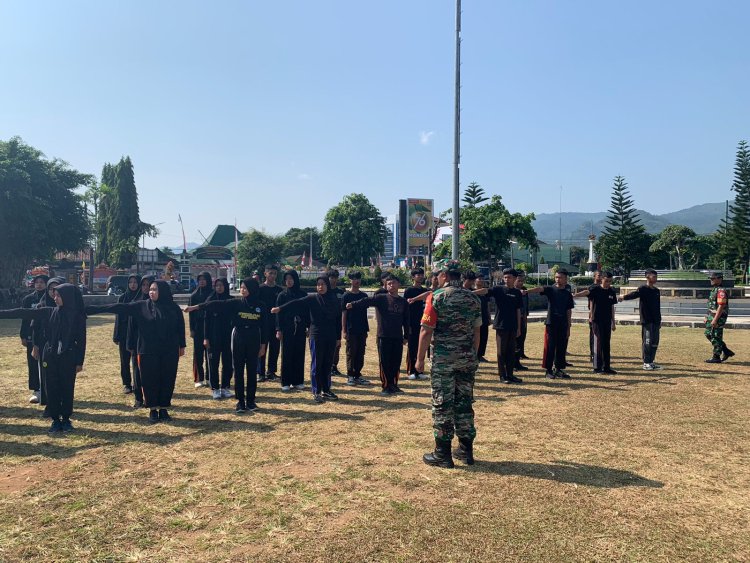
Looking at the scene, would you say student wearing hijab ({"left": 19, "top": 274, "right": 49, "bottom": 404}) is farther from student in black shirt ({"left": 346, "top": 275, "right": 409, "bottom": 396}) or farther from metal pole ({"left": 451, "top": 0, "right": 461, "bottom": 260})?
metal pole ({"left": 451, "top": 0, "right": 461, "bottom": 260})

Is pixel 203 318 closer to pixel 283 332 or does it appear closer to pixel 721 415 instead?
pixel 283 332

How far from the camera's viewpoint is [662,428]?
22.0 ft

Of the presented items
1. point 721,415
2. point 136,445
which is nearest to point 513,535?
point 136,445

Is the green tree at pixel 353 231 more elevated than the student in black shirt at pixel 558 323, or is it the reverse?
the green tree at pixel 353 231

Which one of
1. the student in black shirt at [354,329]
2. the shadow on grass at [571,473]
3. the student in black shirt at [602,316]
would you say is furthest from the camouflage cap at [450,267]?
the student in black shirt at [602,316]

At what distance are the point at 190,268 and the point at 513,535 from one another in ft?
188

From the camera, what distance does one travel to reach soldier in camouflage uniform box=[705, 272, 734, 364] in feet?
37.9

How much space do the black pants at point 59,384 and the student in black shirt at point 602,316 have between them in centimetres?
878

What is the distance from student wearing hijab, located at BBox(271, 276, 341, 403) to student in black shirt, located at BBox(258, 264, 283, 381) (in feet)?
3.71

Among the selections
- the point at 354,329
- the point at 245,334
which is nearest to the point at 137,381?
the point at 245,334

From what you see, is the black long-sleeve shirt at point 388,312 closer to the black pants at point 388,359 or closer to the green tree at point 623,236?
the black pants at point 388,359

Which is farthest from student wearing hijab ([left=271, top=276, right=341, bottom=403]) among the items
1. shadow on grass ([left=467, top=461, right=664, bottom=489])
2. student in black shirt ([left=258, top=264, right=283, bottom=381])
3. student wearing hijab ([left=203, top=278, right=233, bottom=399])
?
shadow on grass ([left=467, top=461, right=664, bottom=489])

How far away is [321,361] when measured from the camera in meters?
8.29

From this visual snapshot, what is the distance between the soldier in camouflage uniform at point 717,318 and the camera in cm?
1156
